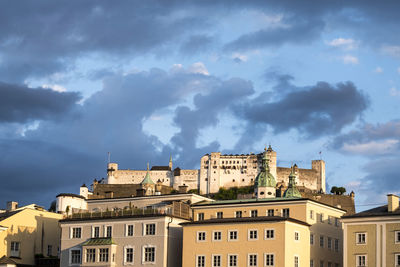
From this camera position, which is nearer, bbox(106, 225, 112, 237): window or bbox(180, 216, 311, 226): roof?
bbox(180, 216, 311, 226): roof

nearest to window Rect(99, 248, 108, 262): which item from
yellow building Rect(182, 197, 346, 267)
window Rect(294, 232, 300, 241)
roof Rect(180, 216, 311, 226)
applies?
yellow building Rect(182, 197, 346, 267)

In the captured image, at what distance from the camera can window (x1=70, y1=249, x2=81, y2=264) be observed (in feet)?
322

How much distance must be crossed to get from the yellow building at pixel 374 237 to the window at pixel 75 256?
104 ft

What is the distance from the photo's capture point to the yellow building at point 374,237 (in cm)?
8538

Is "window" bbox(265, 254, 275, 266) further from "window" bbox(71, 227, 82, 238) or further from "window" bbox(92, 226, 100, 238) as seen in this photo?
"window" bbox(71, 227, 82, 238)

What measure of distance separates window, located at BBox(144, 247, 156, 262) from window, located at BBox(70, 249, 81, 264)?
9.40 metres

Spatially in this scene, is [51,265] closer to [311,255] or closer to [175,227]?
[175,227]

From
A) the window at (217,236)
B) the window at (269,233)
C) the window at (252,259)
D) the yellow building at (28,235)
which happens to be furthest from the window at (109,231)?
the window at (269,233)

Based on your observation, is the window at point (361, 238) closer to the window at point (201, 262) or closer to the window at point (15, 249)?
Result: the window at point (201, 262)

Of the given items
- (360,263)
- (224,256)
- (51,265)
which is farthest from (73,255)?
(360,263)

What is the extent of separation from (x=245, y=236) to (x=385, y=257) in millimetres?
14899

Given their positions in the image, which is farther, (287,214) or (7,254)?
(7,254)

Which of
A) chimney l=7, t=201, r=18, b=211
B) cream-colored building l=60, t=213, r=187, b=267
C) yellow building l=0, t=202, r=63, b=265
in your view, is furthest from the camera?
chimney l=7, t=201, r=18, b=211

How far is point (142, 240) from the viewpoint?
3716 inches
